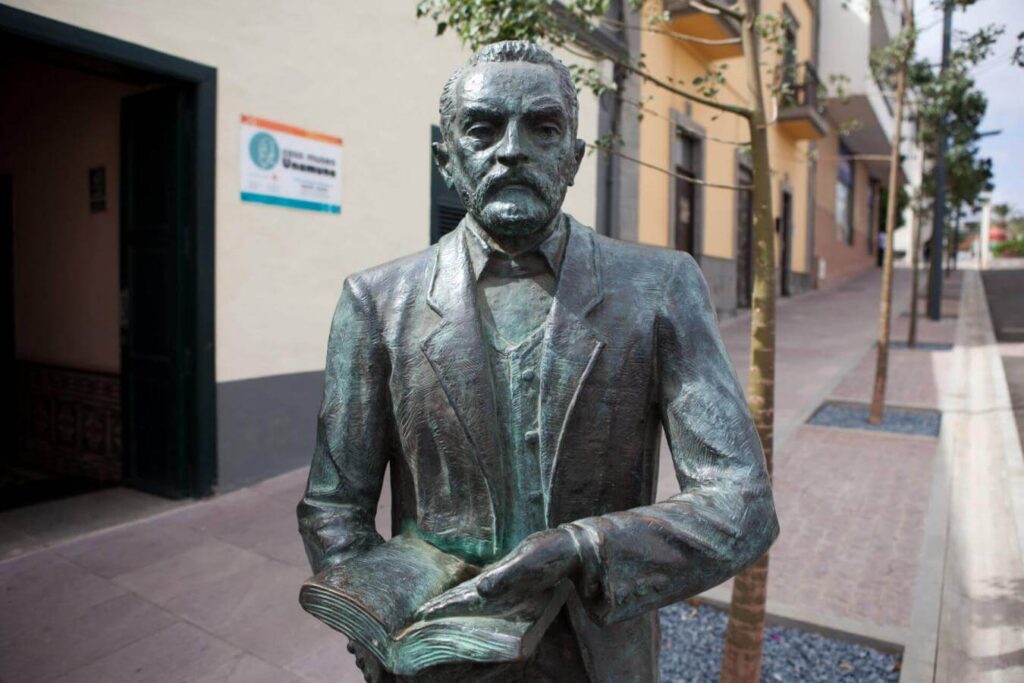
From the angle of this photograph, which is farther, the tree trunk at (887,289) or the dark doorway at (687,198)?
the dark doorway at (687,198)

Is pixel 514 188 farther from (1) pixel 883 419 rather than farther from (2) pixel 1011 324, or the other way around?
(2) pixel 1011 324

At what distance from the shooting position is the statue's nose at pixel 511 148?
1.24m

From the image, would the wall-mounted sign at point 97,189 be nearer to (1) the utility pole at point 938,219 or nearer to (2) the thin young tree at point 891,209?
(2) the thin young tree at point 891,209

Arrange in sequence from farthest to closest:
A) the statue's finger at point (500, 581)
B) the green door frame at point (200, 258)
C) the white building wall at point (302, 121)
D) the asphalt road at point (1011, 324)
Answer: the asphalt road at point (1011, 324) → the white building wall at point (302, 121) → the green door frame at point (200, 258) → the statue's finger at point (500, 581)

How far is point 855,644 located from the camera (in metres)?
3.39

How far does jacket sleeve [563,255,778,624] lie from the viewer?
1.13 m

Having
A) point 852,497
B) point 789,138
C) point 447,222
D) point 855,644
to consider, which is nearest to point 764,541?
point 855,644

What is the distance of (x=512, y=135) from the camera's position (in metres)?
1.26

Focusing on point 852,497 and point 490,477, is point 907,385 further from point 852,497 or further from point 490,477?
point 490,477

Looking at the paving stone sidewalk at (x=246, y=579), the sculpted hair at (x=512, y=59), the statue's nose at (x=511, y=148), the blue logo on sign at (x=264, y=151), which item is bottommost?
the paving stone sidewalk at (x=246, y=579)

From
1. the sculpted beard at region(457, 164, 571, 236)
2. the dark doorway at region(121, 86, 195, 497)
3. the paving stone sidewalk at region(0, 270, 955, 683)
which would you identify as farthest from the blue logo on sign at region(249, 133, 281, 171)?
the sculpted beard at region(457, 164, 571, 236)

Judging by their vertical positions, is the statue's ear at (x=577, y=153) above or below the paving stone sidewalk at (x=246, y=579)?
above

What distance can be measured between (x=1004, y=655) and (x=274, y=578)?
3.39 m

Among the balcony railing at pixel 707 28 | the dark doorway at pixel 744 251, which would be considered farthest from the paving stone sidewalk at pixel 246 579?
the dark doorway at pixel 744 251
